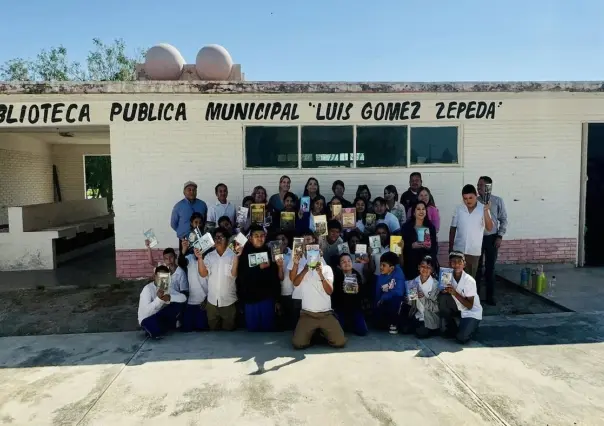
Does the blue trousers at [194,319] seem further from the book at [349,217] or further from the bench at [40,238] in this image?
the bench at [40,238]

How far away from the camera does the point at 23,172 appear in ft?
40.3

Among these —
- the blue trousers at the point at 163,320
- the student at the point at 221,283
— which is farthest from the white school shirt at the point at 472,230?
the blue trousers at the point at 163,320

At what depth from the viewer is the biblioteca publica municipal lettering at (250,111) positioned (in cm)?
760

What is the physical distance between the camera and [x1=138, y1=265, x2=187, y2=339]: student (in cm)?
506

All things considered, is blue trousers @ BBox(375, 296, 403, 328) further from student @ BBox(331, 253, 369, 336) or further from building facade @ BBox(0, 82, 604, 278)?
building facade @ BBox(0, 82, 604, 278)

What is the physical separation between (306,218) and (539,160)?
487cm

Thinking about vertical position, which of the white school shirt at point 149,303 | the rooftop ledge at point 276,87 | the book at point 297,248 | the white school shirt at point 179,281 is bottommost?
the white school shirt at point 149,303

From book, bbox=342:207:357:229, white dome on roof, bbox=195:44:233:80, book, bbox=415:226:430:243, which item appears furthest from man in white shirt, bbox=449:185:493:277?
white dome on roof, bbox=195:44:233:80

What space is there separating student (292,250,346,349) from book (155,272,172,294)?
4.68 ft

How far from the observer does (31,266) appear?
8695mm

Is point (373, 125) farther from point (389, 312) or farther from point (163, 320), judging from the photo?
point (163, 320)

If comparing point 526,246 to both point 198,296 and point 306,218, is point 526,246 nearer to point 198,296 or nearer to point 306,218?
point 306,218

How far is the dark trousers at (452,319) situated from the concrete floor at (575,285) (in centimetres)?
199

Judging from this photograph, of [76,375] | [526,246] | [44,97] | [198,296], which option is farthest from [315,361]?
[44,97]
